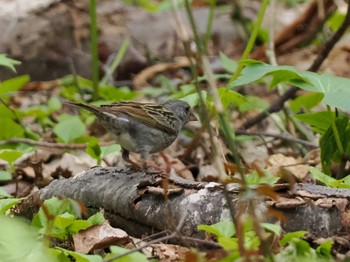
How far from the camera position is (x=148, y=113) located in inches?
217

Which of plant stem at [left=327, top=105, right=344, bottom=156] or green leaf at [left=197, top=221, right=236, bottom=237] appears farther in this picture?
plant stem at [left=327, top=105, right=344, bottom=156]

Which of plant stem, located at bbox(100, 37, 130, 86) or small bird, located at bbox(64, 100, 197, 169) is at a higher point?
small bird, located at bbox(64, 100, 197, 169)

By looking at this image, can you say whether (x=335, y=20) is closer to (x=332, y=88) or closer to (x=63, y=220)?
(x=332, y=88)

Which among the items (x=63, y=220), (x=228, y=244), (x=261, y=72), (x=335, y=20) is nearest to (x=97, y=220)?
(x=63, y=220)

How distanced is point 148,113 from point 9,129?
4.62 ft

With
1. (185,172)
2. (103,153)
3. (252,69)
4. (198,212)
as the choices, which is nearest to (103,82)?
(185,172)

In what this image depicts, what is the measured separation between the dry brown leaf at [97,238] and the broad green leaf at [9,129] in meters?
2.66

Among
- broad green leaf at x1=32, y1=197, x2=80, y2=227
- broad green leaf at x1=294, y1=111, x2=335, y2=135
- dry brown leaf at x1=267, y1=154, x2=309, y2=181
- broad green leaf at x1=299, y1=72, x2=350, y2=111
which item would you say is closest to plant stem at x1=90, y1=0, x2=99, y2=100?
dry brown leaf at x1=267, y1=154, x2=309, y2=181

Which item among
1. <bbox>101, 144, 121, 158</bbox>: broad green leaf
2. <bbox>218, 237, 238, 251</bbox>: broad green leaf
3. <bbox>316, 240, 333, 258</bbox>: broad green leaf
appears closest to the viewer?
<bbox>218, 237, 238, 251</bbox>: broad green leaf

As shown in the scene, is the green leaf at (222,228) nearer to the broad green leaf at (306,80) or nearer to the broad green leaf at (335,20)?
the broad green leaf at (306,80)

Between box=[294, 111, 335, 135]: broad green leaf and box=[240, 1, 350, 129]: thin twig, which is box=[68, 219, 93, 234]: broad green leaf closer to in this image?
box=[294, 111, 335, 135]: broad green leaf

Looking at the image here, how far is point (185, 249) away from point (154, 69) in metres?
5.91

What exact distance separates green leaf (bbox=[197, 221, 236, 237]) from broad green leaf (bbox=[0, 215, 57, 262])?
2.22ft

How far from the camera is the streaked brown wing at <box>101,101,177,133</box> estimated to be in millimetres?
5363
